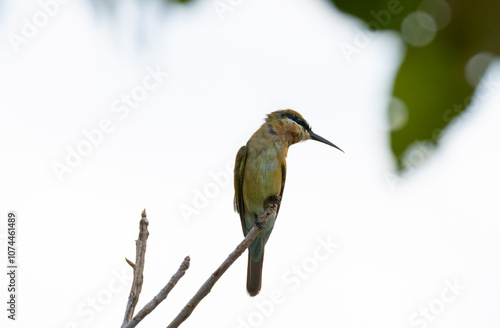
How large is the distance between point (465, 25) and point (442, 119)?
0.69 ft

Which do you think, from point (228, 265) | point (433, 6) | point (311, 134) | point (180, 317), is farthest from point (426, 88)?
point (311, 134)

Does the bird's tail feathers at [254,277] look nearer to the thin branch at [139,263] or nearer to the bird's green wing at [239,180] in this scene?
the bird's green wing at [239,180]

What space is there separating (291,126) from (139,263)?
376 centimetres

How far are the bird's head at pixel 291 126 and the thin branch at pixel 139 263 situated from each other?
348cm

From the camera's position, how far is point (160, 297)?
7.10ft

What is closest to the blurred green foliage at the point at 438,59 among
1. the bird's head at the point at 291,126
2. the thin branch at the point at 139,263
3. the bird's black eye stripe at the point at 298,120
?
the thin branch at the point at 139,263

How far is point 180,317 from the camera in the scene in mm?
2105

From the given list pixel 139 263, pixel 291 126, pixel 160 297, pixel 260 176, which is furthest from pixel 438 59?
pixel 291 126

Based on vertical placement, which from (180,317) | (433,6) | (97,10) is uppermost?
(433,6)

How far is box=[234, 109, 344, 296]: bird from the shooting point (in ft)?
17.7

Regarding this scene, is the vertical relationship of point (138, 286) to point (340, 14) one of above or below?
below

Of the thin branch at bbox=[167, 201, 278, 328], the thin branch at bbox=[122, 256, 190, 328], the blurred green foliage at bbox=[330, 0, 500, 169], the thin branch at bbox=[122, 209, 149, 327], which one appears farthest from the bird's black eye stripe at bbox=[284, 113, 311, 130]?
the blurred green foliage at bbox=[330, 0, 500, 169]

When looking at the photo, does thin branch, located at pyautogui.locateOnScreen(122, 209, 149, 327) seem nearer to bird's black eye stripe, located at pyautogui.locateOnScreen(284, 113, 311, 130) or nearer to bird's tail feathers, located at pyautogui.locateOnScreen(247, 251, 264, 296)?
bird's tail feathers, located at pyautogui.locateOnScreen(247, 251, 264, 296)

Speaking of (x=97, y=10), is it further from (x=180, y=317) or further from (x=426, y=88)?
(x=180, y=317)
